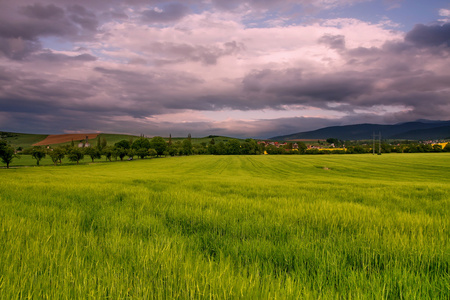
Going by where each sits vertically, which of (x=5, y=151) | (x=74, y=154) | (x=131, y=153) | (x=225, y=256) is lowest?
(x=131, y=153)

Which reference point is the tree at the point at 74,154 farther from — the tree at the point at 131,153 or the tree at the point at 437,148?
the tree at the point at 437,148

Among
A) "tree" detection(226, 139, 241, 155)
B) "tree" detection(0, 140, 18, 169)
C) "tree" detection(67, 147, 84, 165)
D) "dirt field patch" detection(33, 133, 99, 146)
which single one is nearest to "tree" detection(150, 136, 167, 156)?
"tree" detection(226, 139, 241, 155)

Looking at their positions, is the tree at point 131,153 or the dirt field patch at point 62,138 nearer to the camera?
the tree at point 131,153

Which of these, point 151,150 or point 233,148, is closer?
point 151,150

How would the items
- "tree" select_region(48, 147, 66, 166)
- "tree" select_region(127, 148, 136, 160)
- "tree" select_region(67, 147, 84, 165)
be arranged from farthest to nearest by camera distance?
1. "tree" select_region(127, 148, 136, 160)
2. "tree" select_region(67, 147, 84, 165)
3. "tree" select_region(48, 147, 66, 166)

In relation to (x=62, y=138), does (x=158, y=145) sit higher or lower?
lower

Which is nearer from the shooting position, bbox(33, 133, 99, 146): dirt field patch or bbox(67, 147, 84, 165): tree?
bbox(67, 147, 84, 165): tree

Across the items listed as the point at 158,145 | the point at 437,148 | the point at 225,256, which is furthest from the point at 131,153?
the point at 437,148

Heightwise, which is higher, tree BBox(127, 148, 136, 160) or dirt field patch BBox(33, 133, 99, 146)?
dirt field patch BBox(33, 133, 99, 146)

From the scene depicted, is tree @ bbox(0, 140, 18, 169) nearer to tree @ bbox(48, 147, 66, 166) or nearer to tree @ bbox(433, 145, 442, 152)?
tree @ bbox(48, 147, 66, 166)

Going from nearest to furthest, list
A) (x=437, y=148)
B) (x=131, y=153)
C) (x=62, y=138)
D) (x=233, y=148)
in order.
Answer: (x=131, y=153) → (x=437, y=148) → (x=233, y=148) → (x=62, y=138)

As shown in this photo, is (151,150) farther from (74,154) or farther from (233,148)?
(233,148)

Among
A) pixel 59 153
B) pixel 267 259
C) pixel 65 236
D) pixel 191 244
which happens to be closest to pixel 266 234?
pixel 267 259

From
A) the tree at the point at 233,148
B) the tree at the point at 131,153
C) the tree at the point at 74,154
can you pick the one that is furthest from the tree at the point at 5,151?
the tree at the point at 233,148
